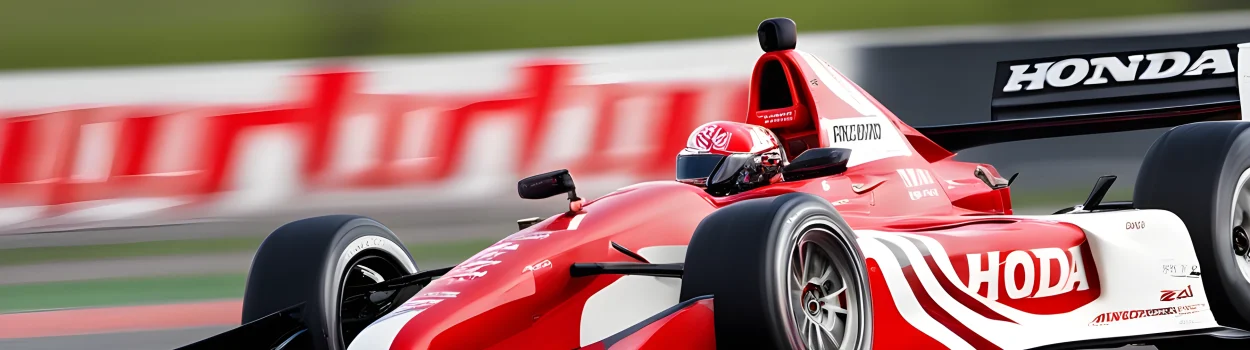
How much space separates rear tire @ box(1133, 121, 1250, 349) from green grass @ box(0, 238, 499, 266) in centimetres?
512

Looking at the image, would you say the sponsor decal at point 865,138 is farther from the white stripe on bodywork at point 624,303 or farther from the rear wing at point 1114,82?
the rear wing at point 1114,82

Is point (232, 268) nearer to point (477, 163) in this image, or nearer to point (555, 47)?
point (477, 163)

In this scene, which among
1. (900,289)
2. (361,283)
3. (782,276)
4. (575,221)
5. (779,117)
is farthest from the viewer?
(779,117)

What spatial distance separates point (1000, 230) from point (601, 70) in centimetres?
552

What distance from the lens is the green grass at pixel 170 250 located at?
903cm

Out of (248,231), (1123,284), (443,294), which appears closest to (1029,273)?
(1123,284)

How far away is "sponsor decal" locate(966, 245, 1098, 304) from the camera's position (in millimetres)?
4523

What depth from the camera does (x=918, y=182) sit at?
5.37 meters

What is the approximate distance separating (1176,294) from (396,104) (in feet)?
19.8

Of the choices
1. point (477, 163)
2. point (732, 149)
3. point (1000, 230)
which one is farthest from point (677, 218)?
point (477, 163)

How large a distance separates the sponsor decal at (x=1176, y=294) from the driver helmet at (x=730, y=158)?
1542 mm

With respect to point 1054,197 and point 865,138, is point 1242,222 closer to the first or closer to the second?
point 865,138

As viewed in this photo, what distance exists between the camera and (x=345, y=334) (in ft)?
15.2

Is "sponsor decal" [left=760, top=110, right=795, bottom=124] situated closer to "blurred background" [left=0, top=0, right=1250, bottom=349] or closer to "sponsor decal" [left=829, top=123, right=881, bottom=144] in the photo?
"sponsor decal" [left=829, top=123, right=881, bottom=144]
